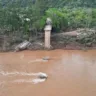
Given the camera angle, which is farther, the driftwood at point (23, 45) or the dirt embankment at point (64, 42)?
the dirt embankment at point (64, 42)

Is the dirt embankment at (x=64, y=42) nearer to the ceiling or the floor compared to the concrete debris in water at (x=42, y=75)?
nearer to the ceiling

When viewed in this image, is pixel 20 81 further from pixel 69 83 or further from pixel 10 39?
pixel 10 39

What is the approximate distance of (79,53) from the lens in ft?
46.0

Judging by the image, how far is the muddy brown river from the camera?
9188mm

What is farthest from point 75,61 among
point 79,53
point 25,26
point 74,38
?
point 25,26

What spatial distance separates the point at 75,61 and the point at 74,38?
2.92 meters

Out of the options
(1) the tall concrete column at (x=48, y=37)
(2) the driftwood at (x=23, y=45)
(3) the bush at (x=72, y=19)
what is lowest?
(2) the driftwood at (x=23, y=45)

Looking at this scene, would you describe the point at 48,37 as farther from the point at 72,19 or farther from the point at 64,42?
the point at 72,19

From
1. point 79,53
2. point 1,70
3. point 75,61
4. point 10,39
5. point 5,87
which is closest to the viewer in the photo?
point 5,87

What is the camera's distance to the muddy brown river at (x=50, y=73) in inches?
362

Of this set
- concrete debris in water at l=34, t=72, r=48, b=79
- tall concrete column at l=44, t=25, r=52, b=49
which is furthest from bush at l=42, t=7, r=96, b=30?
concrete debris in water at l=34, t=72, r=48, b=79

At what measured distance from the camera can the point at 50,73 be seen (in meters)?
11.0

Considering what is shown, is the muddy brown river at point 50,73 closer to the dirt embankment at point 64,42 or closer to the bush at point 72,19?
the dirt embankment at point 64,42

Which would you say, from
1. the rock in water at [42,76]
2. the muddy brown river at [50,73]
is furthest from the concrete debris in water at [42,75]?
the muddy brown river at [50,73]
